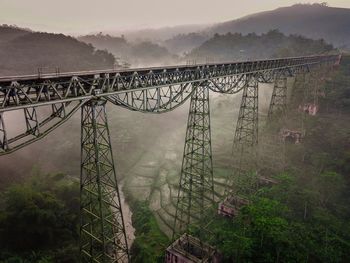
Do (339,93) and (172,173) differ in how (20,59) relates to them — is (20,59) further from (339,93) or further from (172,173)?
(339,93)

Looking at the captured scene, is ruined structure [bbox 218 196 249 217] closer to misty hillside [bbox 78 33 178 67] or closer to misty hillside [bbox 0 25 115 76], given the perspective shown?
misty hillside [bbox 0 25 115 76]

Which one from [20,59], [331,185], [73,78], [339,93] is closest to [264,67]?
[331,185]

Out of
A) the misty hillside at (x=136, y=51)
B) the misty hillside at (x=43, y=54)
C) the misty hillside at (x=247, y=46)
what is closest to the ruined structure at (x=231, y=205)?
the misty hillside at (x=43, y=54)

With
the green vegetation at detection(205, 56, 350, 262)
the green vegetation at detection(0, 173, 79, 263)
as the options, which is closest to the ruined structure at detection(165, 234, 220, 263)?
the green vegetation at detection(205, 56, 350, 262)

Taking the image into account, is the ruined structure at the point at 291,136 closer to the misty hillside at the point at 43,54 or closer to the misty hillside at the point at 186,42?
the misty hillside at the point at 43,54

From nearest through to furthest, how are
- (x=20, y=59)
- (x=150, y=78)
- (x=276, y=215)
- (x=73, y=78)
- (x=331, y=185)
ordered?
(x=73, y=78) < (x=150, y=78) < (x=276, y=215) < (x=331, y=185) < (x=20, y=59)
